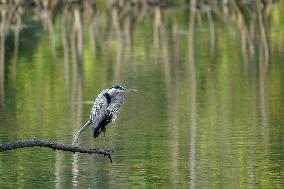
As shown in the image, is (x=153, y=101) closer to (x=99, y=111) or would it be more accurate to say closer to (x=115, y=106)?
(x=115, y=106)

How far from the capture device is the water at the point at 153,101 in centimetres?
1470

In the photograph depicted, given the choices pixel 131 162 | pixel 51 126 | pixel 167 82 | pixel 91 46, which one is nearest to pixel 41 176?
pixel 131 162

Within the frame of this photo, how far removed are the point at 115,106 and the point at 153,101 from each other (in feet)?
26.0

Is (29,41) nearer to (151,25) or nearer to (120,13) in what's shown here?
(151,25)

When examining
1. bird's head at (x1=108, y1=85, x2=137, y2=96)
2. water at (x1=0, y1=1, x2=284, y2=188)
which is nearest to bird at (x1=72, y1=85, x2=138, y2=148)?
bird's head at (x1=108, y1=85, x2=137, y2=96)

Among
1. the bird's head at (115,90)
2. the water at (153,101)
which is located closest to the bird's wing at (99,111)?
the bird's head at (115,90)

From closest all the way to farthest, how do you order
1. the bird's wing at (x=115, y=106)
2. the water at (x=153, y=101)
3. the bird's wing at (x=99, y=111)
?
the bird's wing at (x=99, y=111), the bird's wing at (x=115, y=106), the water at (x=153, y=101)

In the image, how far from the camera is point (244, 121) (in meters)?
18.9

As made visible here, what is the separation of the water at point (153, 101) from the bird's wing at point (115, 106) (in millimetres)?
786

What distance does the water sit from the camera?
48.2 feet

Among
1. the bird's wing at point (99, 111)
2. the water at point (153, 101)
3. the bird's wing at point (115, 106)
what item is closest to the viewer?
the bird's wing at point (99, 111)

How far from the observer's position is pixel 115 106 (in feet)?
45.5

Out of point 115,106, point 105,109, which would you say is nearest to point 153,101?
point 115,106

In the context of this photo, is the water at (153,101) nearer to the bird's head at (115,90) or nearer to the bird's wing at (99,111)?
the bird's wing at (99,111)
